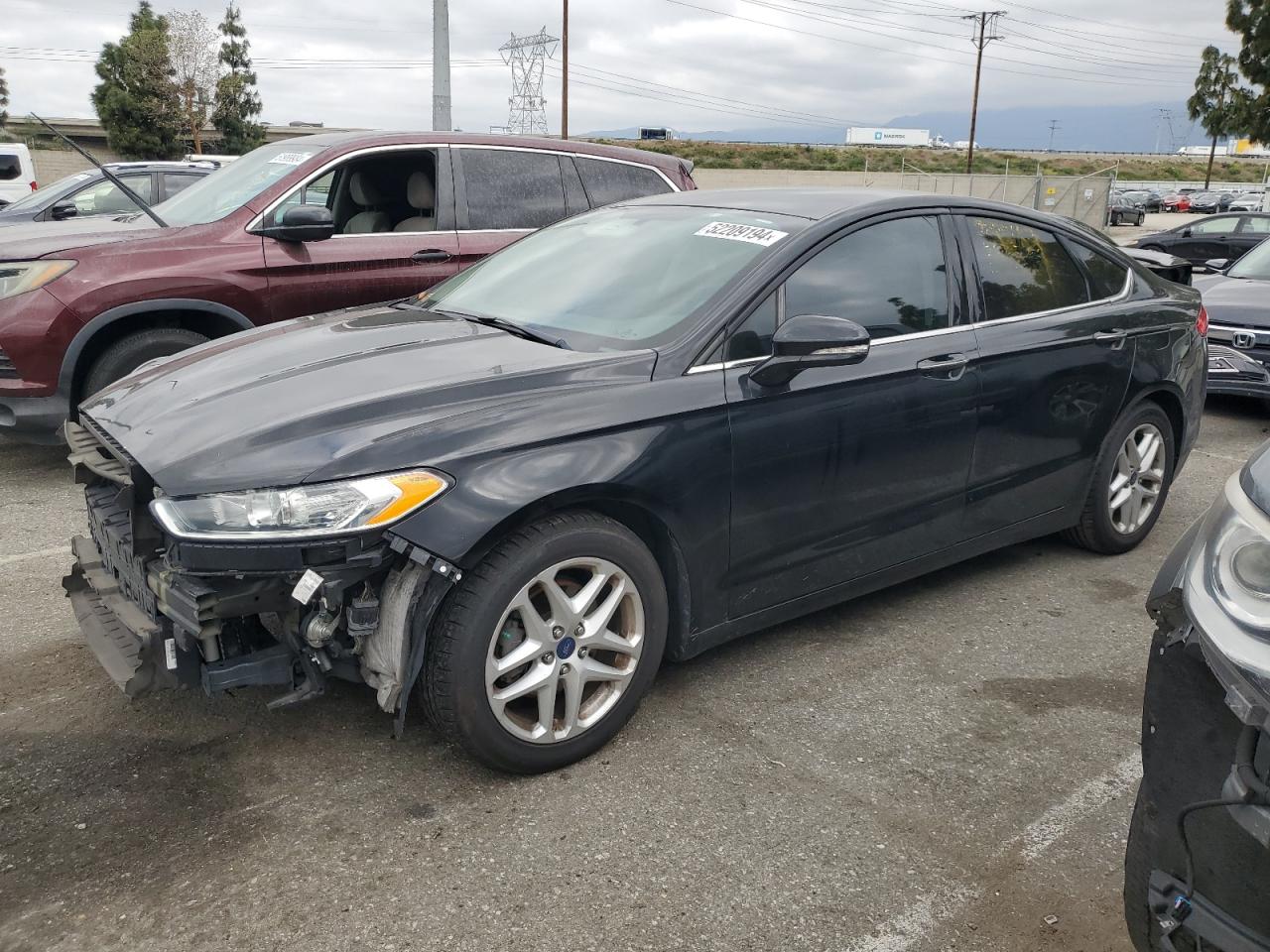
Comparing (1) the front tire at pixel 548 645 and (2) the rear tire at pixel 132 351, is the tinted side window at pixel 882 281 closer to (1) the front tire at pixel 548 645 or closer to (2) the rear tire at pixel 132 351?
(1) the front tire at pixel 548 645

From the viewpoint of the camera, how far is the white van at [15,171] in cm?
1869

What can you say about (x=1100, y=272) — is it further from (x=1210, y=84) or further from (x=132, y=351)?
(x=1210, y=84)

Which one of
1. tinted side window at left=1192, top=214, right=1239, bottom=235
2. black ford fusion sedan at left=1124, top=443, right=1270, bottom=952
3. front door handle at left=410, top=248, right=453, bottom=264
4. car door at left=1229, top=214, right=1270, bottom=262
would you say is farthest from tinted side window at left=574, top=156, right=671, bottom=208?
tinted side window at left=1192, top=214, right=1239, bottom=235

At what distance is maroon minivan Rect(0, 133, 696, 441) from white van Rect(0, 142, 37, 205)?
1464 centimetres

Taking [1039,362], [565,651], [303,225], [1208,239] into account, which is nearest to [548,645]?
[565,651]

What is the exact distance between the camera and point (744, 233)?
11.8 feet

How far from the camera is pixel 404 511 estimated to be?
8.54 ft

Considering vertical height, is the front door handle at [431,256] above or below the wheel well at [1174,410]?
above

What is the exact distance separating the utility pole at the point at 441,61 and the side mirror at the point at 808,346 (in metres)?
13.7

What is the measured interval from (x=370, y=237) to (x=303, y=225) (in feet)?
1.84

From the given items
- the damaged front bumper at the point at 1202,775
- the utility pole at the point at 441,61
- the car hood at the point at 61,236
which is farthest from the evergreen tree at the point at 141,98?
the damaged front bumper at the point at 1202,775

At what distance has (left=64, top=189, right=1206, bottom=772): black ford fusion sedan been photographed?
2652 mm

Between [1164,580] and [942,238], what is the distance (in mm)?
2266

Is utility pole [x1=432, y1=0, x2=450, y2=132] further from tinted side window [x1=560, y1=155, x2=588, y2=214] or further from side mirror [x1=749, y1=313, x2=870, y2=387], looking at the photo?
side mirror [x1=749, y1=313, x2=870, y2=387]
